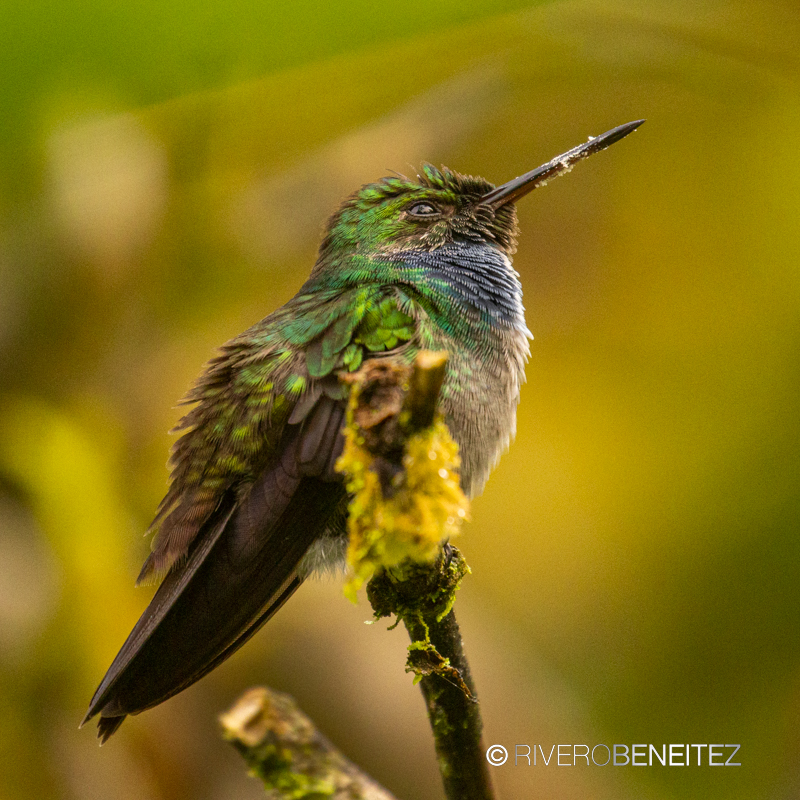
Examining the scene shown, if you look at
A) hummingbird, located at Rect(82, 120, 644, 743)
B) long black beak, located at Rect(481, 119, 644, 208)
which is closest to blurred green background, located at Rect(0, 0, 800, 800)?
long black beak, located at Rect(481, 119, 644, 208)

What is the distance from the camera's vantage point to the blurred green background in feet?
7.65

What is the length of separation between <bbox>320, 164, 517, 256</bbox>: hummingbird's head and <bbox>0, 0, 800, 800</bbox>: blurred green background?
64 centimetres

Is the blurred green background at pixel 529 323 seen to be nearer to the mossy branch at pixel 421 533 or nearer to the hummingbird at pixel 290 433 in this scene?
the hummingbird at pixel 290 433

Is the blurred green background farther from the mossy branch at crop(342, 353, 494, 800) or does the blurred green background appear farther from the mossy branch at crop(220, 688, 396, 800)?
the mossy branch at crop(220, 688, 396, 800)

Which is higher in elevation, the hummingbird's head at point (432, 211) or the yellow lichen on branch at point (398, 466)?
the hummingbird's head at point (432, 211)

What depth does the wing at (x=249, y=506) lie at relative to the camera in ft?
4.96

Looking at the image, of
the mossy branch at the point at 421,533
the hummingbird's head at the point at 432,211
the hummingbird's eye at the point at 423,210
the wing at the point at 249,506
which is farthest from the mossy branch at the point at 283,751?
the hummingbird's eye at the point at 423,210

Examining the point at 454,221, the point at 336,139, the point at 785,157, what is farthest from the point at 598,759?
the point at 336,139

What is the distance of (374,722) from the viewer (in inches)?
94.7

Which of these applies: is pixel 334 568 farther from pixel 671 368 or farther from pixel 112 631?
pixel 671 368

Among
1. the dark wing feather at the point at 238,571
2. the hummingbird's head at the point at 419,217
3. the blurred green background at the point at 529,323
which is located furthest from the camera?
the blurred green background at the point at 529,323

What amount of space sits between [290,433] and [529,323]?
4.68ft

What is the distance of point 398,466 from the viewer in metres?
1.01

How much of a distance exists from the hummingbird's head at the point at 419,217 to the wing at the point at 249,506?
35 cm
